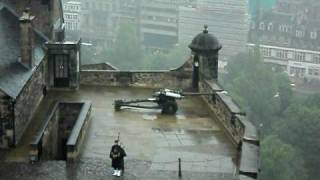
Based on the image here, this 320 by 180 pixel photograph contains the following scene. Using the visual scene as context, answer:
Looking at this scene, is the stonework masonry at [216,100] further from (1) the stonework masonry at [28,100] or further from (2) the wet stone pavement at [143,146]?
(1) the stonework masonry at [28,100]

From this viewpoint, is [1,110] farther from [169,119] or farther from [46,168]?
[169,119]

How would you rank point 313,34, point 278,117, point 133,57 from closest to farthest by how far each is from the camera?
point 278,117 → point 133,57 → point 313,34

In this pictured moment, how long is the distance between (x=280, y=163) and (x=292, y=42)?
9915 centimetres

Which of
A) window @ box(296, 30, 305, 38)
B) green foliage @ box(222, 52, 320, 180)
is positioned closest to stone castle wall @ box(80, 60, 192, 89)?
green foliage @ box(222, 52, 320, 180)

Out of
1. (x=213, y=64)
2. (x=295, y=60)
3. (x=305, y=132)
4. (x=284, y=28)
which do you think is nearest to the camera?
(x=213, y=64)

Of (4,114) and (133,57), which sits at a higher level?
(4,114)

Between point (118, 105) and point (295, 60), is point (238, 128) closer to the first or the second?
point (118, 105)

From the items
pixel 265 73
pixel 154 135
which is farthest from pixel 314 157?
pixel 154 135

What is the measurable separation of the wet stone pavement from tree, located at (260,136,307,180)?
5707cm

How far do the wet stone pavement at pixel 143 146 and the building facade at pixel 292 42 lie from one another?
143 metres

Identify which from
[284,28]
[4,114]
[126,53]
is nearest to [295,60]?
[284,28]

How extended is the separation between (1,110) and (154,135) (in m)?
6.52

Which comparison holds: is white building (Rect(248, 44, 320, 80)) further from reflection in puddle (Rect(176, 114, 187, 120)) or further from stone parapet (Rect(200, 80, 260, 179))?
reflection in puddle (Rect(176, 114, 187, 120))

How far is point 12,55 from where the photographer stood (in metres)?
34.0
